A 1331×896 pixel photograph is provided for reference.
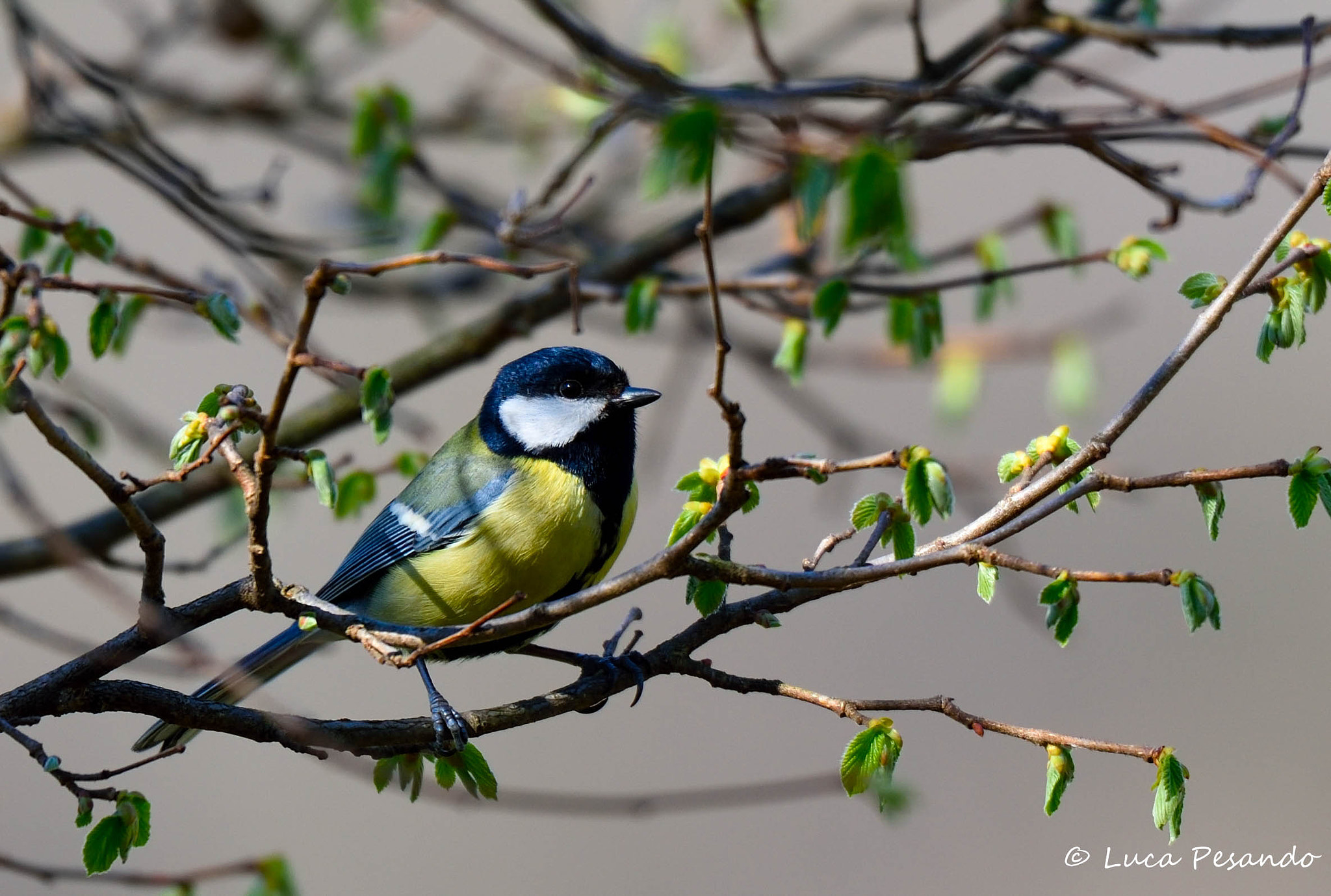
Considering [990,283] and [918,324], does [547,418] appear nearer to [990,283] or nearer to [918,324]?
[918,324]

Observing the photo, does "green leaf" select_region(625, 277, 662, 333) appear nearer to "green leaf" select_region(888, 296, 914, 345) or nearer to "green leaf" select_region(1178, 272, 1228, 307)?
"green leaf" select_region(888, 296, 914, 345)

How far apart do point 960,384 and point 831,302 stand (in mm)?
752

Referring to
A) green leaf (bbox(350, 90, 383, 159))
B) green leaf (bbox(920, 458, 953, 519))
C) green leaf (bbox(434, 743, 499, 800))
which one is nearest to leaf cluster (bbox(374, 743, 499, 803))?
green leaf (bbox(434, 743, 499, 800))

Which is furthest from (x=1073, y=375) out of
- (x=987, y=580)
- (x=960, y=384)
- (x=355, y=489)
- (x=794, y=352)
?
(x=355, y=489)

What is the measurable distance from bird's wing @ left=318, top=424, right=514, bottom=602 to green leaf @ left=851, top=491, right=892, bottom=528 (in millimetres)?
1246

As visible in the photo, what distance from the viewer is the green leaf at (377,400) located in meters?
1.65

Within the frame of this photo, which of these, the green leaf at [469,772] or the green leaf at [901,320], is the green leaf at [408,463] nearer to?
the green leaf at [469,772]

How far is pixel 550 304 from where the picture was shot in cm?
288

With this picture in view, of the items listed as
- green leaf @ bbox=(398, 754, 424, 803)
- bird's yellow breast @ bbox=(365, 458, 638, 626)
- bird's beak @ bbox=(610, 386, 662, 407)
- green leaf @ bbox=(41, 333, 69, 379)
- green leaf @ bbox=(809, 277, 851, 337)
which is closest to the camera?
green leaf @ bbox=(41, 333, 69, 379)

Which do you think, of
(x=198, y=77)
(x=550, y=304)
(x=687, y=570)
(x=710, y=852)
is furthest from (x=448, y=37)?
(x=687, y=570)

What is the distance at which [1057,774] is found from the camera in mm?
1566

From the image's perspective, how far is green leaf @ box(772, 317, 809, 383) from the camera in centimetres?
244

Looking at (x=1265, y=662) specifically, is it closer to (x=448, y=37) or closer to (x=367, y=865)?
(x=367, y=865)

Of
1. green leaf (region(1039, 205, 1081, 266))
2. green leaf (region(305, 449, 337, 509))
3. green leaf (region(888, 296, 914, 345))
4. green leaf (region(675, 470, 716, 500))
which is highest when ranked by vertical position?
green leaf (region(1039, 205, 1081, 266))
